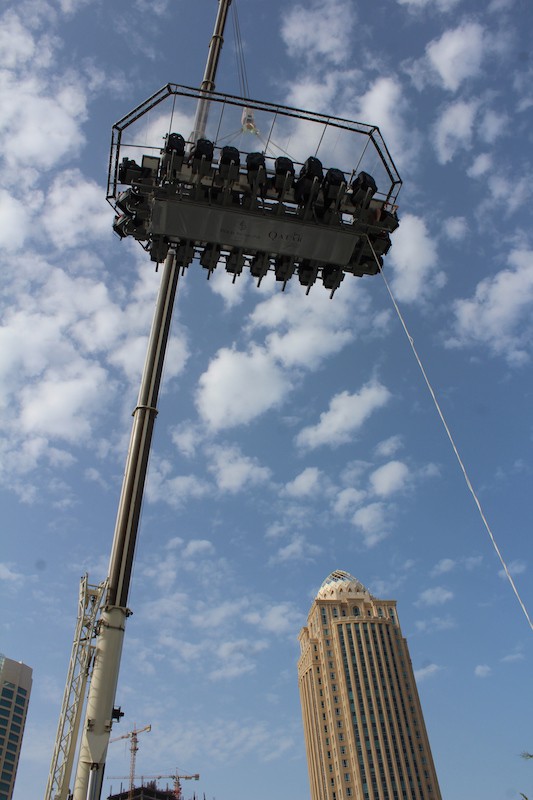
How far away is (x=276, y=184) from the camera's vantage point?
24.3 meters

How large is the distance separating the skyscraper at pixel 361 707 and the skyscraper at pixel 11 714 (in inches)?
2896

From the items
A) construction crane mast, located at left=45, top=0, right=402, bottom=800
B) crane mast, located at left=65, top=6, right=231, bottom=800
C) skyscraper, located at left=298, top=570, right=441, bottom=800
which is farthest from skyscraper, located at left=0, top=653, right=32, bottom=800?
crane mast, located at left=65, top=6, right=231, bottom=800

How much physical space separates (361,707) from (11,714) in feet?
302

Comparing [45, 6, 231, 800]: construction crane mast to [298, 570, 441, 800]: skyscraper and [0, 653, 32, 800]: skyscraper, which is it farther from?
[0, 653, 32, 800]: skyscraper

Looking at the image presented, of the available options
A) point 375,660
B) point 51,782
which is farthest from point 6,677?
point 51,782

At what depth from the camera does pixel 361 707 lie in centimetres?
13525

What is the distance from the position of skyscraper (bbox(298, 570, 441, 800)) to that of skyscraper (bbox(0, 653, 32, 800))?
73.6 meters

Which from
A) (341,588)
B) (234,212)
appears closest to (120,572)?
(234,212)

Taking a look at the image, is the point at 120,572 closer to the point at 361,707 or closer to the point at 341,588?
the point at 361,707

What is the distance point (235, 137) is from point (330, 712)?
451 ft

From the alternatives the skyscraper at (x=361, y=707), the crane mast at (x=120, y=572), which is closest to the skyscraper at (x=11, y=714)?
the skyscraper at (x=361, y=707)

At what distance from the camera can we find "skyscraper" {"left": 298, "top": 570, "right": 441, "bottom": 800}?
415 feet

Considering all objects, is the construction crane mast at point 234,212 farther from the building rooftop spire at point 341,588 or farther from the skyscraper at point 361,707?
the building rooftop spire at point 341,588

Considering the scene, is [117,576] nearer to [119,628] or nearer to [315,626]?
[119,628]
